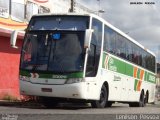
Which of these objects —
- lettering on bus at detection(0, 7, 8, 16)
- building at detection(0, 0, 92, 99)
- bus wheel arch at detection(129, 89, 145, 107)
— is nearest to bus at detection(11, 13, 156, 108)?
building at detection(0, 0, 92, 99)

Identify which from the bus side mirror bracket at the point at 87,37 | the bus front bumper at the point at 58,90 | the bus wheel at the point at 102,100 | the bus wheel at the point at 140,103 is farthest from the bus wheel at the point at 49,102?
the bus wheel at the point at 140,103

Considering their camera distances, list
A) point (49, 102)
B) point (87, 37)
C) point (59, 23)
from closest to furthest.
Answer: point (87, 37)
point (59, 23)
point (49, 102)

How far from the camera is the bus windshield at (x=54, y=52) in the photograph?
669 inches

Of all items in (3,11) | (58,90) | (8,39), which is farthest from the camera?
(3,11)

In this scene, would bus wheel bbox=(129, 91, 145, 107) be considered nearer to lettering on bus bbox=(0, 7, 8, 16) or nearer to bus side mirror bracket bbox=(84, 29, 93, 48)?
lettering on bus bbox=(0, 7, 8, 16)

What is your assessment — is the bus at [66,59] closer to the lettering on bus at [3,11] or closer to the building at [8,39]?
the building at [8,39]

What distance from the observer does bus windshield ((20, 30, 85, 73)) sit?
17.0 meters

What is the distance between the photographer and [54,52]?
56.6 ft

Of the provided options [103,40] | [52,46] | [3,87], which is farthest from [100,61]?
[3,87]

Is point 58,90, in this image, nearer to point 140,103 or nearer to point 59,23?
point 59,23

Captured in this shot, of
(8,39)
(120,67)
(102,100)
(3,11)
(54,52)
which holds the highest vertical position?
(3,11)

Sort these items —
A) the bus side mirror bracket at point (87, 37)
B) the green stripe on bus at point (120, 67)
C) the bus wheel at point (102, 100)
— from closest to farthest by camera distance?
1. the bus side mirror bracket at point (87, 37)
2. the bus wheel at point (102, 100)
3. the green stripe on bus at point (120, 67)

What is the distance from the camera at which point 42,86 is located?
678 inches

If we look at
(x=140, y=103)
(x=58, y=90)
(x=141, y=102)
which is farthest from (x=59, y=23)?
(x=141, y=102)
